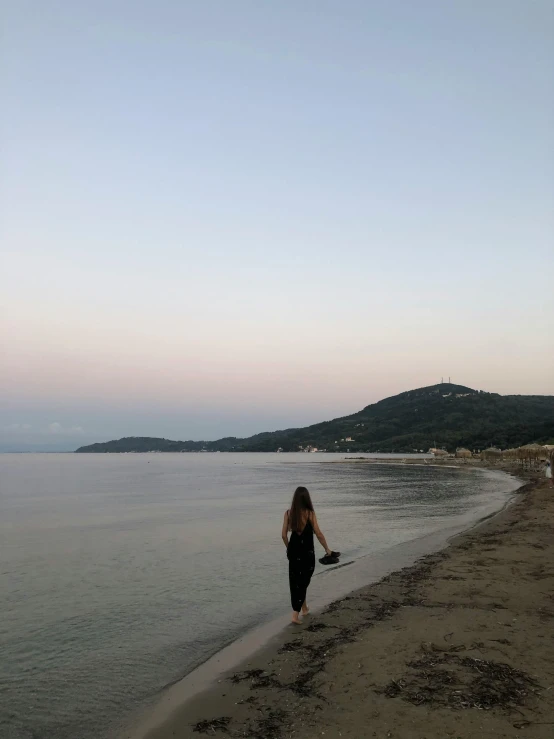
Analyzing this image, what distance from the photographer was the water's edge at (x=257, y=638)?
20.2 ft

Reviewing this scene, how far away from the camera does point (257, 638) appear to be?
343 inches

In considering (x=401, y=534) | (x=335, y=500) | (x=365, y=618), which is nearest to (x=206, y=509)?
(x=335, y=500)

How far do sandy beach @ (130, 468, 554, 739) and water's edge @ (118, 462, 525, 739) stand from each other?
0.22 m

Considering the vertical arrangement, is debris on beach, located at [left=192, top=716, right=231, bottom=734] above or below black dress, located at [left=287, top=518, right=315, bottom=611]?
below

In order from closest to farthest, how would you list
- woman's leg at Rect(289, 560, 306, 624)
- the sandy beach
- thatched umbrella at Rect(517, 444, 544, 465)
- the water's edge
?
the sandy beach
the water's edge
woman's leg at Rect(289, 560, 306, 624)
thatched umbrella at Rect(517, 444, 544, 465)

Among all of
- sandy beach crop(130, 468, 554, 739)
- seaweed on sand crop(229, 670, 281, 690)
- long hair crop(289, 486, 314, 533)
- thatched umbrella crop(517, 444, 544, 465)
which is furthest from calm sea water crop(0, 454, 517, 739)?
thatched umbrella crop(517, 444, 544, 465)

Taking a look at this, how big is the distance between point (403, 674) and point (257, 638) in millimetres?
3319

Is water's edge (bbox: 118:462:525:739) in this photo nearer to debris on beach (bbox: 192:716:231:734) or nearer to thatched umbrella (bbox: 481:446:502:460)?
debris on beach (bbox: 192:716:231:734)

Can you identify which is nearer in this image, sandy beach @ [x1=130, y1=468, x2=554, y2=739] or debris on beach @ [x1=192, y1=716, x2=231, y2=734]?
sandy beach @ [x1=130, y1=468, x2=554, y2=739]

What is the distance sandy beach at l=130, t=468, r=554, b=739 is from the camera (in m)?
4.98

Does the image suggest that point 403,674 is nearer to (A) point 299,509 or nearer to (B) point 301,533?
(B) point 301,533

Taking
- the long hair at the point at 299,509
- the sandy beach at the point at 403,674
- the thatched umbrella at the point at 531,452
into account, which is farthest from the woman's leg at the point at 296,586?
the thatched umbrella at the point at 531,452

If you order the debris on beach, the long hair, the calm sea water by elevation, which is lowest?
the calm sea water

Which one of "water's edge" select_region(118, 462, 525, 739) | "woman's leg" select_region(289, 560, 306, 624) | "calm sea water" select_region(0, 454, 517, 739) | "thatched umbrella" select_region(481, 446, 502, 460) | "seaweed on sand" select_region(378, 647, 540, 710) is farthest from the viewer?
"thatched umbrella" select_region(481, 446, 502, 460)
